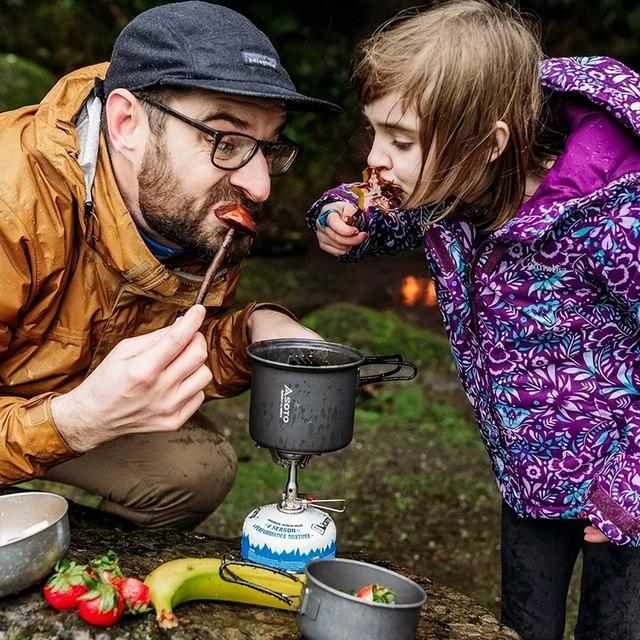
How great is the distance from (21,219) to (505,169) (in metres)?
1.52

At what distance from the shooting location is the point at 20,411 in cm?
263

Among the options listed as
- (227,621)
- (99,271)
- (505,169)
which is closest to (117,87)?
(99,271)

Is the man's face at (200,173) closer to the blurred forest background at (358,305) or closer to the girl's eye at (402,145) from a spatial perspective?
the blurred forest background at (358,305)

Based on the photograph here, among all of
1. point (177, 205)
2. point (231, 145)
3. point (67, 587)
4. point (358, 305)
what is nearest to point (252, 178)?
point (231, 145)

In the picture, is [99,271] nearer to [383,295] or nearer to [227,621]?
[227,621]

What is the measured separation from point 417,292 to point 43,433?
20.2 ft

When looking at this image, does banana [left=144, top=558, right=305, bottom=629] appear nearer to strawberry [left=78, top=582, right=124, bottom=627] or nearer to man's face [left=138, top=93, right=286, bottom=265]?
strawberry [left=78, top=582, right=124, bottom=627]

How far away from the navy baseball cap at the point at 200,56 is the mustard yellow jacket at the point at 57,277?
0.28m

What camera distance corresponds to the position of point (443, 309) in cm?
296

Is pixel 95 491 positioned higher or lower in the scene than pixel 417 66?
lower

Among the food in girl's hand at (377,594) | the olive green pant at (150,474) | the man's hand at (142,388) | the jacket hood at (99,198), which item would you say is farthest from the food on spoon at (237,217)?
the food in girl's hand at (377,594)

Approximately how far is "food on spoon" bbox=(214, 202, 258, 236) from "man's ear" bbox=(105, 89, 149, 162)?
1.14 ft

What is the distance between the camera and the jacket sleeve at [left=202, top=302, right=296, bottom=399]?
3.40m

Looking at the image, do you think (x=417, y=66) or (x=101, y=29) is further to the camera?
(x=101, y=29)
